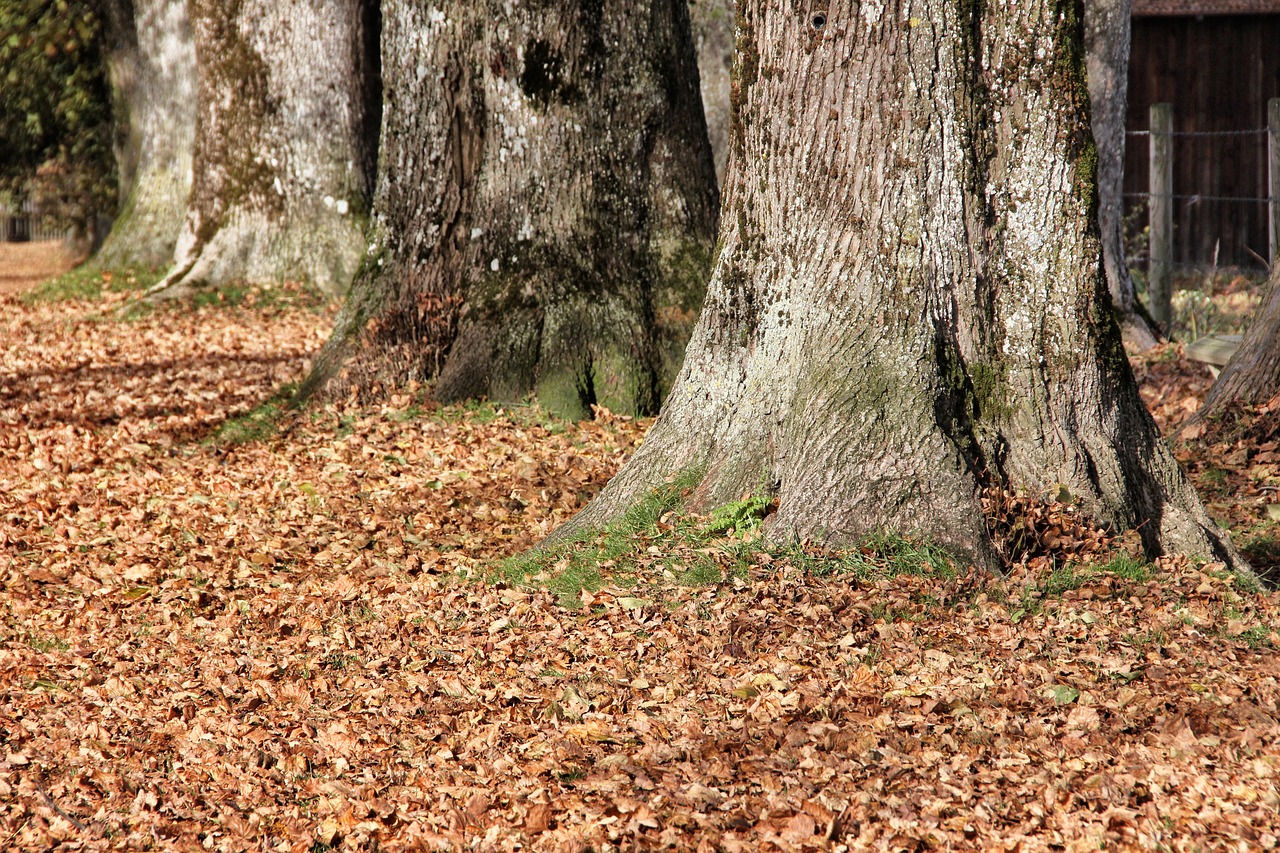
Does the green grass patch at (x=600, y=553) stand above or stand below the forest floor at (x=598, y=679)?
above

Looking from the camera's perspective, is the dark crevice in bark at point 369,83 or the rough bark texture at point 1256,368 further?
the dark crevice in bark at point 369,83

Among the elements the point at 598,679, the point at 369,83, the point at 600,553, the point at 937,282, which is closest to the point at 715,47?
the point at 369,83

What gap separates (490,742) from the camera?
147 inches

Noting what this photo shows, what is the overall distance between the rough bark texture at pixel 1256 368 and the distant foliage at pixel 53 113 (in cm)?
1476

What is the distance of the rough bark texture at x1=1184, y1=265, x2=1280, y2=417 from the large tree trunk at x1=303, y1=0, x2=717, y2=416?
2874 mm

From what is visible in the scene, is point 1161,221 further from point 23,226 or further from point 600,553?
point 23,226

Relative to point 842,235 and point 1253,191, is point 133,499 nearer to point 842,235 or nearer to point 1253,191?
A: point 842,235

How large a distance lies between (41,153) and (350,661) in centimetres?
1638

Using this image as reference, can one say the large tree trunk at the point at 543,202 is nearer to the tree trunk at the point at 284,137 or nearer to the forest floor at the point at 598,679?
the forest floor at the point at 598,679

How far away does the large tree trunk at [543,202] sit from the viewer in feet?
23.3

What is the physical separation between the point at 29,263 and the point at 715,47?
12285 millimetres

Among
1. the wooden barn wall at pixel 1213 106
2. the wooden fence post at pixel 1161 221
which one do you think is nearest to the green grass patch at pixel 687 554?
the wooden fence post at pixel 1161 221

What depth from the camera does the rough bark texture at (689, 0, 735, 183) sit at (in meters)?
11.5

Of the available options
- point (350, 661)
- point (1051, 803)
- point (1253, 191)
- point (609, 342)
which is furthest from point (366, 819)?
point (1253, 191)
